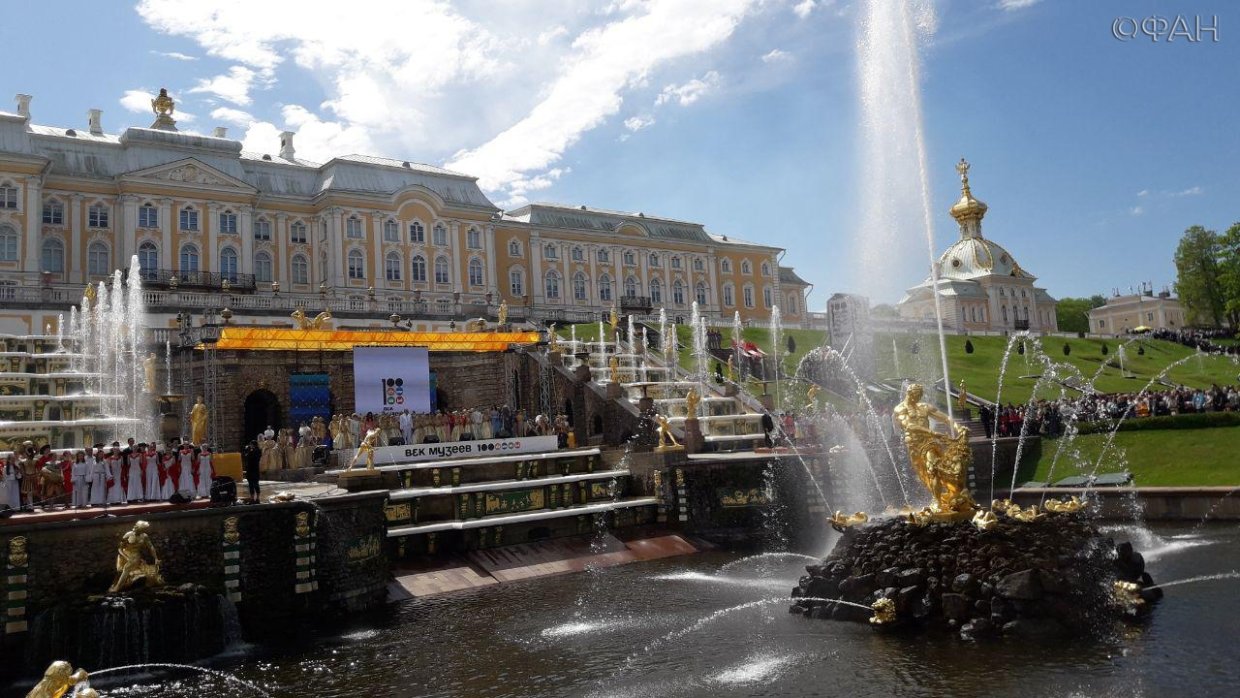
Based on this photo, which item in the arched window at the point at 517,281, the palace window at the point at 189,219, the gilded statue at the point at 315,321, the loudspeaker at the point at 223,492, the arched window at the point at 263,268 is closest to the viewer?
the loudspeaker at the point at 223,492

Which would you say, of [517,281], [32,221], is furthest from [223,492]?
[517,281]

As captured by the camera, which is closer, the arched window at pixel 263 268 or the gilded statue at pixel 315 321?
the gilded statue at pixel 315 321

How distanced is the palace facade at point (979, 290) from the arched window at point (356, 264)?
46.7m

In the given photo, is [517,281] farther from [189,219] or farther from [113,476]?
[113,476]

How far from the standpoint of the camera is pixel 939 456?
14.0 metres

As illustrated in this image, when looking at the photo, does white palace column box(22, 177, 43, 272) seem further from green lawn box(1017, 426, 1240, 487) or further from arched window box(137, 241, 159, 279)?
green lawn box(1017, 426, 1240, 487)

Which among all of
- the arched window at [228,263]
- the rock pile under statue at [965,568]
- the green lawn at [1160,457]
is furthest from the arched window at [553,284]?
the rock pile under statue at [965,568]

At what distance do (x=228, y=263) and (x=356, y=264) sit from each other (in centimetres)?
710

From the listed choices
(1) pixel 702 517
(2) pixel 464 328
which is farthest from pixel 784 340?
(1) pixel 702 517

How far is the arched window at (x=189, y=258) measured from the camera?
47219 millimetres

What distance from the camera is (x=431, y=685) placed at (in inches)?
442

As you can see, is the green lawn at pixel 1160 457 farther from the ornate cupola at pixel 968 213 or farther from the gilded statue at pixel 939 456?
the ornate cupola at pixel 968 213

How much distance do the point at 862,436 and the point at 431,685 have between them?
704 inches

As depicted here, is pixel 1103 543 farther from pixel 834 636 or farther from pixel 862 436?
pixel 862 436
